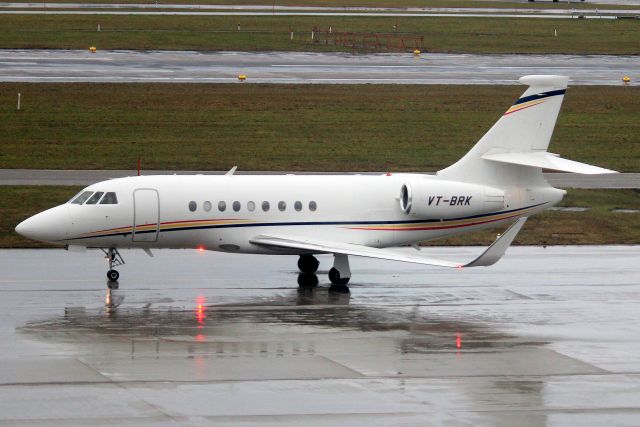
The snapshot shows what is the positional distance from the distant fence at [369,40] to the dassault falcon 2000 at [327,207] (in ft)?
199

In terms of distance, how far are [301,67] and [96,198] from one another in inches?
1947

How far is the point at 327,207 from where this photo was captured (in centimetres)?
3275

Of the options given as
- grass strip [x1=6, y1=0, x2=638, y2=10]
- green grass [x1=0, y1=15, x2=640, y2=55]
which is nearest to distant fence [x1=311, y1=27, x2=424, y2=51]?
green grass [x1=0, y1=15, x2=640, y2=55]

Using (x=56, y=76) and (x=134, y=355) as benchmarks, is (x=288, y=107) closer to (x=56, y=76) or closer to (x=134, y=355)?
(x=56, y=76)

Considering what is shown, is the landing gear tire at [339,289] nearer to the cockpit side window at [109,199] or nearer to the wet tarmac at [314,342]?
the wet tarmac at [314,342]

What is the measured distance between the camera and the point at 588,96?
7075cm

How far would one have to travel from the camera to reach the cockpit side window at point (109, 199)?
31.7 meters

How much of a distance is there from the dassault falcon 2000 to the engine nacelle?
0.08 ft

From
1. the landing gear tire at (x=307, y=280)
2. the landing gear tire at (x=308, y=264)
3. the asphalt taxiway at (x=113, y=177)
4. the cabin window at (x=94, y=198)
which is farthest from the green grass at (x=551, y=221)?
the landing gear tire at (x=307, y=280)

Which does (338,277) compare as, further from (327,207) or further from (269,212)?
(269,212)

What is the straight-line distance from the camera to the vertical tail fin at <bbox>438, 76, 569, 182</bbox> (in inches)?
1319

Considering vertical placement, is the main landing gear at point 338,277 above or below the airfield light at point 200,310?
above

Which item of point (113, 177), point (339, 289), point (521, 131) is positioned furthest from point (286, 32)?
point (339, 289)

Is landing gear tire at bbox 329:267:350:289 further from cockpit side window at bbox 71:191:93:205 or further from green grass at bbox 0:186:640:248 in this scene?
green grass at bbox 0:186:640:248
